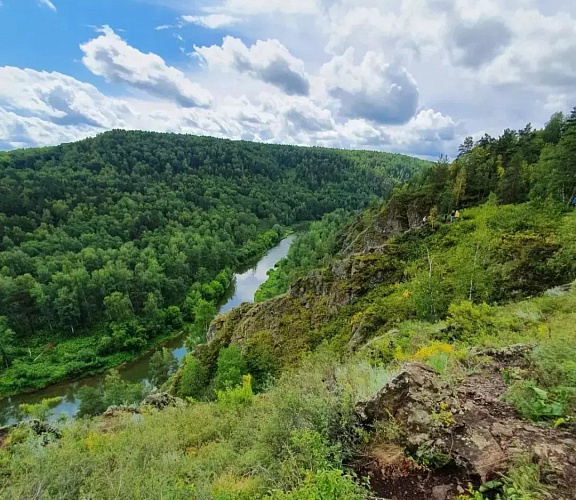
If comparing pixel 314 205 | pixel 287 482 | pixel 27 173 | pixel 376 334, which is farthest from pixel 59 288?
pixel 314 205

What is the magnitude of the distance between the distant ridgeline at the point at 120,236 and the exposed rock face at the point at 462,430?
1714 inches

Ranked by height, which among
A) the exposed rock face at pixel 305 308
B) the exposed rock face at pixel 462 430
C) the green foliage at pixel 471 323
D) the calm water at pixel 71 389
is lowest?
the calm water at pixel 71 389

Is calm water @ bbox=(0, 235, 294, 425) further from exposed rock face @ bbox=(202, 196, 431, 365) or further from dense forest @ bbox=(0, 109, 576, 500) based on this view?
exposed rock face @ bbox=(202, 196, 431, 365)

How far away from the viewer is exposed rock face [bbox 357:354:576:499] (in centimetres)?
479

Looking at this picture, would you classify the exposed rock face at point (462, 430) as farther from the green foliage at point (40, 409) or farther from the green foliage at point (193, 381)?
the green foliage at point (193, 381)

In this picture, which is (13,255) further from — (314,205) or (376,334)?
(314,205)

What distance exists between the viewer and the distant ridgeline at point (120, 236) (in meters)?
50.8

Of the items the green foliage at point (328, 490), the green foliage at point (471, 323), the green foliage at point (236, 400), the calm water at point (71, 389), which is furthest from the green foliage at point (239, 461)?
the calm water at point (71, 389)

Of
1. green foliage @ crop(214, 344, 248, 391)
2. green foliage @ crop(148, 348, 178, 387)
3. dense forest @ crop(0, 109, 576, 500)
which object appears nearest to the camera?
dense forest @ crop(0, 109, 576, 500)

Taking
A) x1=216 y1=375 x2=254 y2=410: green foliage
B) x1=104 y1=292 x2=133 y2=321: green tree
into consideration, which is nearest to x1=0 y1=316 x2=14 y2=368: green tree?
x1=104 y1=292 x2=133 y2=321: green tree

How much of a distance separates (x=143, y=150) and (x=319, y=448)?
176 meters

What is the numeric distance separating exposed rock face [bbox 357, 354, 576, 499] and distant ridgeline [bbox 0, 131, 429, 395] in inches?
1714

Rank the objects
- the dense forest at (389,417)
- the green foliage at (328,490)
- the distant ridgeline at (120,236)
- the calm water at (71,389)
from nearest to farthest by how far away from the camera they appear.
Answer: the green foliage at (328,490), the dense forest at (389,417), the calm water at (71,389), the distant ridgeline at (120,236)

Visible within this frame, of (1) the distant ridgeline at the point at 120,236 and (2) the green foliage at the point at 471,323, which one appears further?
(1) the distant ridgeline at the point at 120,236
